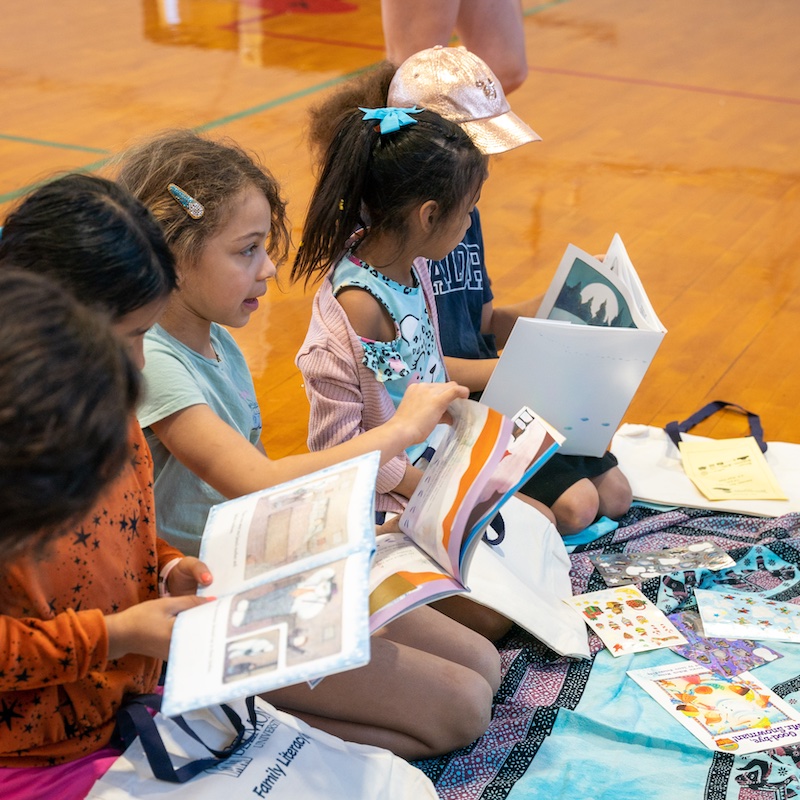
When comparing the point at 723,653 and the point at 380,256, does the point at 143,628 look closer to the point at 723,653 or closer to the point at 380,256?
the point at 380,256

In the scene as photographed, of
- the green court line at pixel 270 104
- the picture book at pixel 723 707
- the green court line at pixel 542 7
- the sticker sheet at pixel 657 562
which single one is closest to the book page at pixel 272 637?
the picture book at pixel 723 707

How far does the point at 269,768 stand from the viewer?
114 cm

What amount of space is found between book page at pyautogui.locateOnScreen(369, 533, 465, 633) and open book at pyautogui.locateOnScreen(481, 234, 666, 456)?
571 millimetres

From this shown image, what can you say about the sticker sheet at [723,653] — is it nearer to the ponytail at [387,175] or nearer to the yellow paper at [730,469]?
the yellow paper at [730,469]

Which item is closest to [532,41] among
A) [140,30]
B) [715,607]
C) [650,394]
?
[140,30]

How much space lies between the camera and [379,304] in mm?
1710

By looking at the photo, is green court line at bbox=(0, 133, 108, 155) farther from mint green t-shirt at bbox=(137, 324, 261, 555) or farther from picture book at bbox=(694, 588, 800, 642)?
picture book at bbox=(694, 588, 800, 642)

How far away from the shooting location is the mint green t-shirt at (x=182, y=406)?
1.34 meters

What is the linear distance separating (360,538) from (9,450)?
1.11 feet

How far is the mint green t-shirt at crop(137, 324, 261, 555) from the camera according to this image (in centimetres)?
134

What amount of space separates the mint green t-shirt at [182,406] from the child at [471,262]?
59cm

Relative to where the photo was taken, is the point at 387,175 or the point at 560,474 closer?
the point at 387,175

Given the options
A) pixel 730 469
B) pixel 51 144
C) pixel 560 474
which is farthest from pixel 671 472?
pixel 51 144

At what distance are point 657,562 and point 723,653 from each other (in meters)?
0.25
